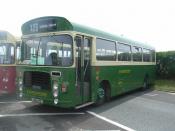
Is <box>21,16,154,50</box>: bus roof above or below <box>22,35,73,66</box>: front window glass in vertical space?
above

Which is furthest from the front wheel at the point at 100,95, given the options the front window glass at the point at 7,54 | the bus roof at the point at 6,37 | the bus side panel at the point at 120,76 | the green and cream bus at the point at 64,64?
the bus roof at the point at 6,37

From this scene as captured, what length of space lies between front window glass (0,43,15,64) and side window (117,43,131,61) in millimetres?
4598

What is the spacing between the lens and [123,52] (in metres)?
13.4

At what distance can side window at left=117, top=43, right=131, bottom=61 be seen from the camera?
508 inches

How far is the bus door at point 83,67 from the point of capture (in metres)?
9.38

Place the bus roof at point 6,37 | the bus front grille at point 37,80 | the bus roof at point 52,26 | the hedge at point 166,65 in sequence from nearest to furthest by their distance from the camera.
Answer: the bus roof at point 52,26 < the bus front grille at point 37,80 < the bus roof at point 6,37 < the hedge at point 166,65

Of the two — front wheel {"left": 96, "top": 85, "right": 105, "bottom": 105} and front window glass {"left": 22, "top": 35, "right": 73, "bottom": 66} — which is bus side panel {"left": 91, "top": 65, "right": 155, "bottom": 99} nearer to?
front wheel {"left": 96, "top": 85, "right": 105, "bottom": 105}

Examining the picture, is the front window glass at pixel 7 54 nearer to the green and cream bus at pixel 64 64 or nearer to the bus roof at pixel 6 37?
the bus roof at pixel 6 37

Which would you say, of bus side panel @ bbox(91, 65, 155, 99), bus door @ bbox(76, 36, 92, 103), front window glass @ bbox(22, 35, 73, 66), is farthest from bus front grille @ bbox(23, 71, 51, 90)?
bus side panel @ bbox(91, 65, 155, 99)

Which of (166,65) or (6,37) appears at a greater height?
(6,37)

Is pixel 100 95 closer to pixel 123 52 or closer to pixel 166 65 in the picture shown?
pixel 123 52

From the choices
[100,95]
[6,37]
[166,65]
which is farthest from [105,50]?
[166,65]

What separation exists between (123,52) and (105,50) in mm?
2151

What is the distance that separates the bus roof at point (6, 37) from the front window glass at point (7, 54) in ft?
0.64
